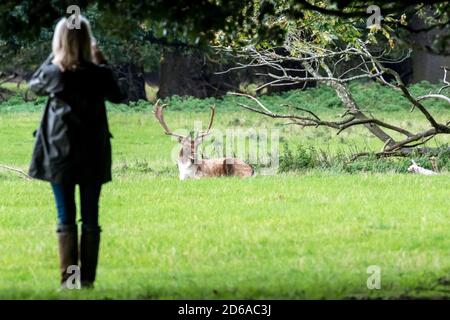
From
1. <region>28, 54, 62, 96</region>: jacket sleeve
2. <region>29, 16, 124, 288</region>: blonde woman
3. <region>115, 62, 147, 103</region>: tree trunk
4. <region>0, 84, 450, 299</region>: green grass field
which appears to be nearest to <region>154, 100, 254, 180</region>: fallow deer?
<region>0, 84, 450, 299</region>: green grass field

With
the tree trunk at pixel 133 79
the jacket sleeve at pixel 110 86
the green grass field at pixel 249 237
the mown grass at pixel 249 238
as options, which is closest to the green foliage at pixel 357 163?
the green grass field at pixel 249 237

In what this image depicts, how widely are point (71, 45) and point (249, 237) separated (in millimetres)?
3738

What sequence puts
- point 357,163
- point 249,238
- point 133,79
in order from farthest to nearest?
point 133,79 → point 357,163 → point 249,238

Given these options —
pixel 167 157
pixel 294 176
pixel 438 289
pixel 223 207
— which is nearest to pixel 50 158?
pixel 438 289

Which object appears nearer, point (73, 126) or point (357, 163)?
point (73, 126)

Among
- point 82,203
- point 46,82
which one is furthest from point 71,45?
point 82,203

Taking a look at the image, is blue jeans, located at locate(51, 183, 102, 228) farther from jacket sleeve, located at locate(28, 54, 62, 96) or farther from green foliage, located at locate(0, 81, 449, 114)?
green foliage, located at locate(0, 81, 449, 114)

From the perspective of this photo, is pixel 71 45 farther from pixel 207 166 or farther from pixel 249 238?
pixel 207 166

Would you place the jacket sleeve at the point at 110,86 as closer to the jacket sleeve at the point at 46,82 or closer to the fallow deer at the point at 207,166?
the jacket sleeve at the point at 46,82

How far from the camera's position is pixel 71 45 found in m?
8.27

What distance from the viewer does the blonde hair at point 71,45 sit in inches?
324

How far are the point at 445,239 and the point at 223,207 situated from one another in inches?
131

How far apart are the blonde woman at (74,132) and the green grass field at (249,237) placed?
1.47 feet
